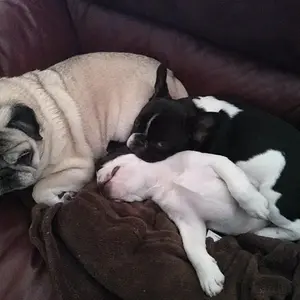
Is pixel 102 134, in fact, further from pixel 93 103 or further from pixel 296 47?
pixel 296 47

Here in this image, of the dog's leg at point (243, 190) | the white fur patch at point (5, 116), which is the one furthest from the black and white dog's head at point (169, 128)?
the white fur patch at point (5, 116)

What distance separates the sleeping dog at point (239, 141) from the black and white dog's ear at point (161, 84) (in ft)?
0.14

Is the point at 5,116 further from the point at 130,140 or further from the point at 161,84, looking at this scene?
the point at 161,84

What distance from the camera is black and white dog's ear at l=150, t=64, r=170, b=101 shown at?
5.76ft

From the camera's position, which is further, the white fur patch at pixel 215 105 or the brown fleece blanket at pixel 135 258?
the white fur patch at pixel 215 105

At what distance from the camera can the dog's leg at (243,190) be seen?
→ 1.56 meters

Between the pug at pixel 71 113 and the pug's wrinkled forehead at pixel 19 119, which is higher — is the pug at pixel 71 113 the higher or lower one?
the lower one

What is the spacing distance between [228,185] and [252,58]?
1.40 feet

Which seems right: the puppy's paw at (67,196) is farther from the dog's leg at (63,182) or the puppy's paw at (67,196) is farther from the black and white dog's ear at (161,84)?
the black and white dog's ear at (161,84)

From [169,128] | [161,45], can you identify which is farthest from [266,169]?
[161,45]

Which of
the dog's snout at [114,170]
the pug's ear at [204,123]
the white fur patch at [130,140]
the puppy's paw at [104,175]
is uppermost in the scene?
the pug's ear at [204,123]

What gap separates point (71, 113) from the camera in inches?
72.2

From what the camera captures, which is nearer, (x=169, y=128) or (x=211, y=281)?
(x=211, y=281)

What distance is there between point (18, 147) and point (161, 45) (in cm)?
59
